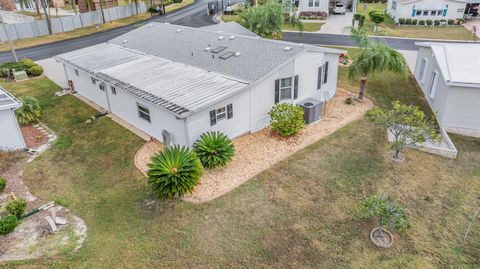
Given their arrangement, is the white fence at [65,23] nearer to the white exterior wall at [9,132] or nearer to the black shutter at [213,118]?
the white exterior wall at [9,132]

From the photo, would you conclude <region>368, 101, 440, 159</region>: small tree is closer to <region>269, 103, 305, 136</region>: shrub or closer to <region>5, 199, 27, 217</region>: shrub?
<region>269, 103, 305, 136</region>: shrub

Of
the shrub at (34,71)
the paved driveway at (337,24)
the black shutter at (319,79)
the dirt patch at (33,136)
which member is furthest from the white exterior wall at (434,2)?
the dirt patch at (33,136)

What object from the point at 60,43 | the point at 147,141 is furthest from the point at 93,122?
the point at 60,43

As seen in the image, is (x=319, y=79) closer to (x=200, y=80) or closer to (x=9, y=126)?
(x=200, y=80)

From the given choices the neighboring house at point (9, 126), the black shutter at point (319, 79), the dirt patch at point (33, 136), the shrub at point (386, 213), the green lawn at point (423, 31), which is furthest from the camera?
the green lawn at point (423, 31)

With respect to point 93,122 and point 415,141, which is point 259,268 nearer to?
point 415,141

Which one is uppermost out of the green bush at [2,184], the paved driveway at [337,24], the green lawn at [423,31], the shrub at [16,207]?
the paved driveway at [337,24]

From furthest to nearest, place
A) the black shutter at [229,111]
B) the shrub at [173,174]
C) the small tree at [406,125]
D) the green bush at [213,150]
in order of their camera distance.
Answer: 1. the black shutter at [229,111]
2. the small tree at [406,125]
3. the green bush at [213,150]
4. the shrub at [173,174]

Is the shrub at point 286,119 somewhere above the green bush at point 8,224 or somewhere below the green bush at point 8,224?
A: above

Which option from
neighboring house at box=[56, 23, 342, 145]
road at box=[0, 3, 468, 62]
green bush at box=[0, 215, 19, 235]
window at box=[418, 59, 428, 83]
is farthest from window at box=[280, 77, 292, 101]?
road at box=[0, 3, 468, 62]
